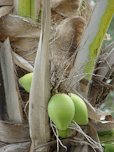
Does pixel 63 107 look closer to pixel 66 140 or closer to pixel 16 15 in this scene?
pixel 66 140

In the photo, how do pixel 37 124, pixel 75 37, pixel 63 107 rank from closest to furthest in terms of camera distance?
pixel 63 107, pixel 37 124, pixel 75 37

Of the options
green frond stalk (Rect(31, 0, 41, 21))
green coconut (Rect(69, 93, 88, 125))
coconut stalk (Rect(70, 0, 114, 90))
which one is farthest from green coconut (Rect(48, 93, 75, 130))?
green frond stalk (Rect(31, 0, 41, 21))

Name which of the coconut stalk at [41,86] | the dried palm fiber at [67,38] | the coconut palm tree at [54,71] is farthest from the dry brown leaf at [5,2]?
the coconut stalk at [41,86]

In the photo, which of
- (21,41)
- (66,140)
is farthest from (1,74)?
(66,140)

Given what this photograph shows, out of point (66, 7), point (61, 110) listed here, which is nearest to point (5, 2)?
point (66, 7)

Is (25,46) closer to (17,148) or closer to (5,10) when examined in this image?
(5,10)

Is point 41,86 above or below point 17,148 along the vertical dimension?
above
